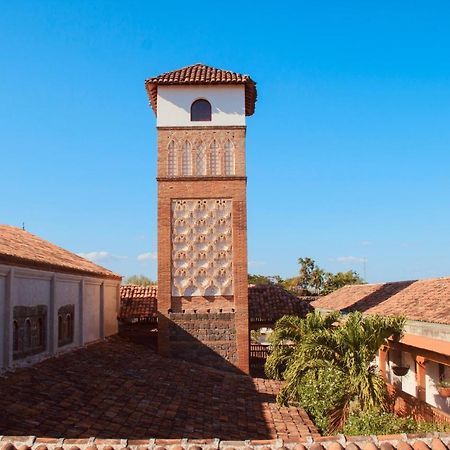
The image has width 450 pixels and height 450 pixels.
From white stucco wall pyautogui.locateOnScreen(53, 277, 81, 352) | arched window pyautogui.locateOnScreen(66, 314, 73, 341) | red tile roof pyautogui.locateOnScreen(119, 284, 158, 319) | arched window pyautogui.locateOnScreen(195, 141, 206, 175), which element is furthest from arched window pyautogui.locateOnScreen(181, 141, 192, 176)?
arched window pyautogui.locateOnScreen(66, 314, 73, 341)

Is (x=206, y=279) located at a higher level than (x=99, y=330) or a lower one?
higher

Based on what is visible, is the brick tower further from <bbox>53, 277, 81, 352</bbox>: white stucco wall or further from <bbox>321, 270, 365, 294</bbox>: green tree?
<bbox>321, 270, 365, 294</bbox>: green tree

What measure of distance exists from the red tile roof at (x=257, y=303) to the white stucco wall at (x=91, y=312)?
2.78 m

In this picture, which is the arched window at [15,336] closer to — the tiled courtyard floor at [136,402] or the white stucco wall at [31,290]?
the white stucco wall at [31,290]

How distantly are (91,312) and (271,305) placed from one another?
6716 millimetres

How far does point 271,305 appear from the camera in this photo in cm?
2086

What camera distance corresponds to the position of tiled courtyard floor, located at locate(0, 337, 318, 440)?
9555 millimetres

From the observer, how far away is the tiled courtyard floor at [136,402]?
376 inches

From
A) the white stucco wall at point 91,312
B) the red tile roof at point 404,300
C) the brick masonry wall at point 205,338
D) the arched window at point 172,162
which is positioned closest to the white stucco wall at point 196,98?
the arched window at point 172,162

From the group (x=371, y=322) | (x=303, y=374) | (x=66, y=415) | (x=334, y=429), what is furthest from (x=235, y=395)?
(x=66, y=415)

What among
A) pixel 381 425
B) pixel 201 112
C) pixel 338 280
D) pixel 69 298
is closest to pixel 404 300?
pixel 381 425

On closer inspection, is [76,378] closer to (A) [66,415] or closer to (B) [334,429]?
(A) [66,415]

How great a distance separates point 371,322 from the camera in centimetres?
1209

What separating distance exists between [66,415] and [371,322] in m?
6.62
